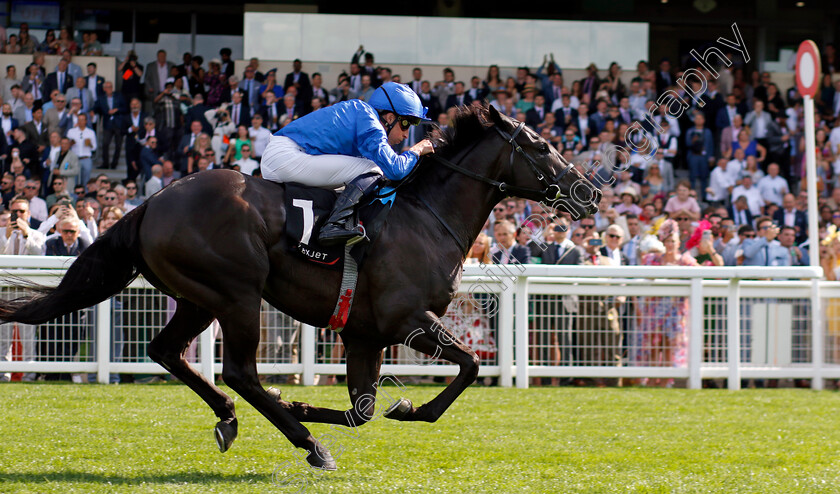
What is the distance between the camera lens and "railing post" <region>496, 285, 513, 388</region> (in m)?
8.38

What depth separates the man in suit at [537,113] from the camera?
13.4m

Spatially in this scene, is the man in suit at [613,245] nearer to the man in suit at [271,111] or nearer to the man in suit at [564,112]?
Result: the man in suit at [564,112]

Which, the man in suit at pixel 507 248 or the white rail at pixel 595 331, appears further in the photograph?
the man in suit at pixel 507 248

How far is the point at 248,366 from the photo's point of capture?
4605 mm

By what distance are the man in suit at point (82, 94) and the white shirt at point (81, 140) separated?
0.72 metres

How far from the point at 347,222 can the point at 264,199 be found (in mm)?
410

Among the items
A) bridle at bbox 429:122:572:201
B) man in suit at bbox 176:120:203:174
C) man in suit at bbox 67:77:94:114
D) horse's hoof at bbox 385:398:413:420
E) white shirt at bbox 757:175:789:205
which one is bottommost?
horse's hoof at bbox 385:398:413:420

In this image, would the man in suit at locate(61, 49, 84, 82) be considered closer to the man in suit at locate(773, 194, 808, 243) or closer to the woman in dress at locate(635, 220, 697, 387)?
the woman in dress at locate(635, 220, 697, 387)

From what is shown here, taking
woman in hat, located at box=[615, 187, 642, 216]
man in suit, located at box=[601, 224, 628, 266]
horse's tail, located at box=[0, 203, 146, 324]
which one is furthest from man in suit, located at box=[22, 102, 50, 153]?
horse's tail, located at box=[0, 203, 146, 324]

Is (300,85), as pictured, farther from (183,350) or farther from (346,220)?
(346,220)

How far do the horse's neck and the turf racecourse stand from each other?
121 centimetres

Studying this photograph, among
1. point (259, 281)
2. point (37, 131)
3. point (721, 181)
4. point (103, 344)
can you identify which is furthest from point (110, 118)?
point (259, 281)

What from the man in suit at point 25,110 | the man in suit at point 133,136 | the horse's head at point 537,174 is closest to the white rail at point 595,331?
the horse's head at point 537,174

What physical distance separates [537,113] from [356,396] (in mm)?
9218
